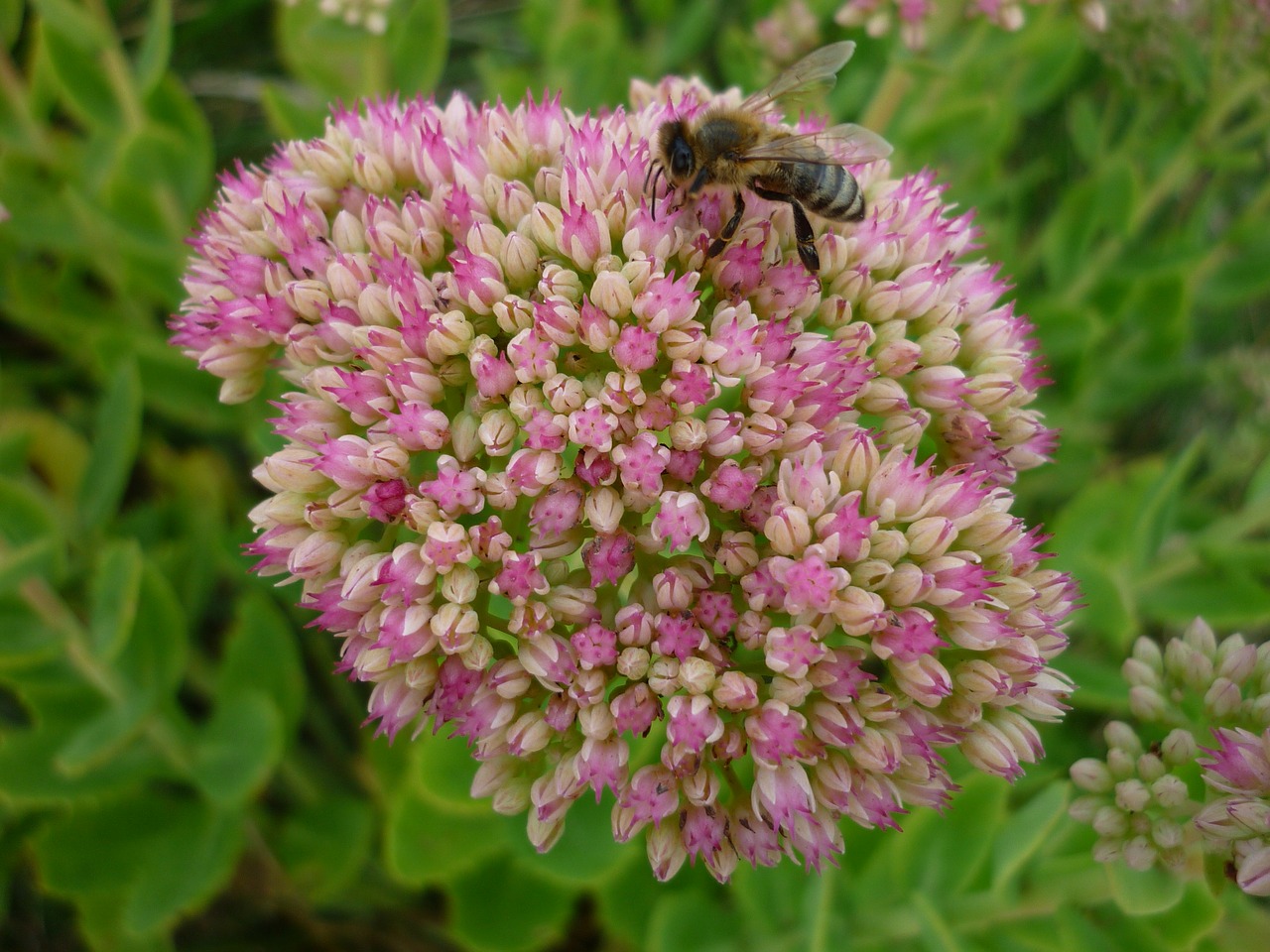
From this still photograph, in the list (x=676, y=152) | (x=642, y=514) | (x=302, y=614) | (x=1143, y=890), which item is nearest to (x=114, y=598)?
(x=302, y=614)

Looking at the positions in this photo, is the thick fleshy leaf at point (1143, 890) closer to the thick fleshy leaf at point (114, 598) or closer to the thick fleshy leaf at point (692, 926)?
the thick fleshy leaf at point (692, 926)

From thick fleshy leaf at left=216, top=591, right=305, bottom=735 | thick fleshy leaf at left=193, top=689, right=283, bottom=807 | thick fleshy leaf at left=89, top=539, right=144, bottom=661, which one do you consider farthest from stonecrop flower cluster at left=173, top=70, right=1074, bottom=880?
thick fleshy leaf at left=216, top=591, right=305, bottom=735

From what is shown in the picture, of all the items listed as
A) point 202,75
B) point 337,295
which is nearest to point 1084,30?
point 337,295

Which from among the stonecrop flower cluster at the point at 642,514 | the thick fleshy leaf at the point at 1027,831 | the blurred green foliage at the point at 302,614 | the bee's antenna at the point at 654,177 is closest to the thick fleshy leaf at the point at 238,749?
the blurred green foliage at the point at 302,614

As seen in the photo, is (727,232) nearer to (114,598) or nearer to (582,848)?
(582,848)

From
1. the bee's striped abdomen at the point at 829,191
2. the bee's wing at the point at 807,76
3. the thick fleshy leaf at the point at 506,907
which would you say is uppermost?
the bee's wing at the point at 807,76
